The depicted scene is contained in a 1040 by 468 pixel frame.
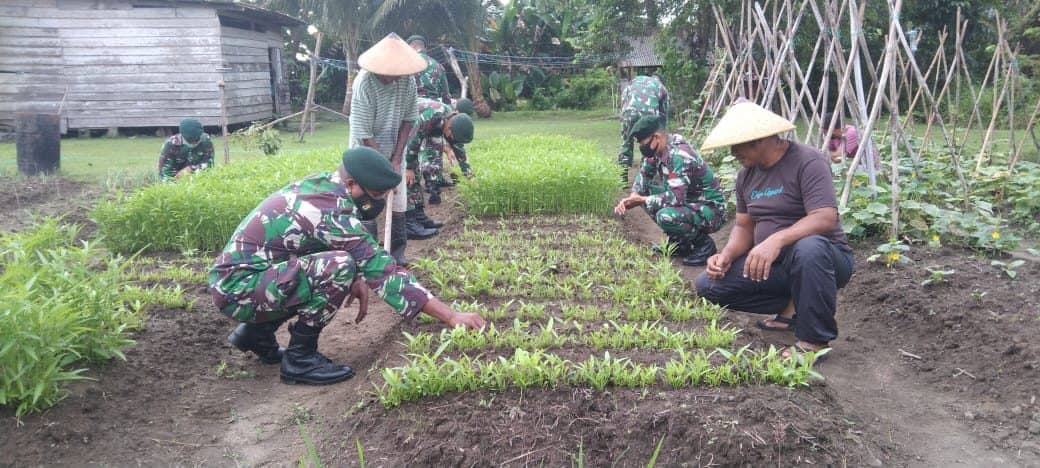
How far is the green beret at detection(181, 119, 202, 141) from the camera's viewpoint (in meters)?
7.96

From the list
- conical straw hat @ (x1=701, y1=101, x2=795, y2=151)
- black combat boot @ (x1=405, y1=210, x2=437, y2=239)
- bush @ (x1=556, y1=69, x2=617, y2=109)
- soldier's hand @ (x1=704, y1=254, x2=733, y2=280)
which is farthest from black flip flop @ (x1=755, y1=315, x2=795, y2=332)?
bush @ (x1=556, y1=69, x2=617, y2=109)

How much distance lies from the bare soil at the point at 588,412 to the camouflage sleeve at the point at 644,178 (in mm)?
2139

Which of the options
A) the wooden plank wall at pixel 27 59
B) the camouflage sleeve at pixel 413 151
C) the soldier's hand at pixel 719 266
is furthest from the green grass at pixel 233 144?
the soldier's hand at pixel 719 266

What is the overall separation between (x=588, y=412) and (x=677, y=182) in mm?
3118

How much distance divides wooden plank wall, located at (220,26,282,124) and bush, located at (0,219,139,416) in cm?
1456

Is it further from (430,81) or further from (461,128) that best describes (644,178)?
(430,81)

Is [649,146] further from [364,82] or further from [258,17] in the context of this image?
[258,17]

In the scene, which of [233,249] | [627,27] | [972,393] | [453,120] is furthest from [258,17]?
[972,393]

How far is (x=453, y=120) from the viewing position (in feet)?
23.0

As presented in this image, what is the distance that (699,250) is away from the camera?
5969mm

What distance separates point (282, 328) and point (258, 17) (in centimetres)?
1640

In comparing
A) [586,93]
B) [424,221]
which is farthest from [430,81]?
[586,93]

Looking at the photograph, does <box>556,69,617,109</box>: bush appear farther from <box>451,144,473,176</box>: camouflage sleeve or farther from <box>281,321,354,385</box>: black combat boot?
<box>281,321,354,385</box>: black combat boot

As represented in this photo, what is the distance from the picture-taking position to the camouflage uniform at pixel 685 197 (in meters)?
5.64
